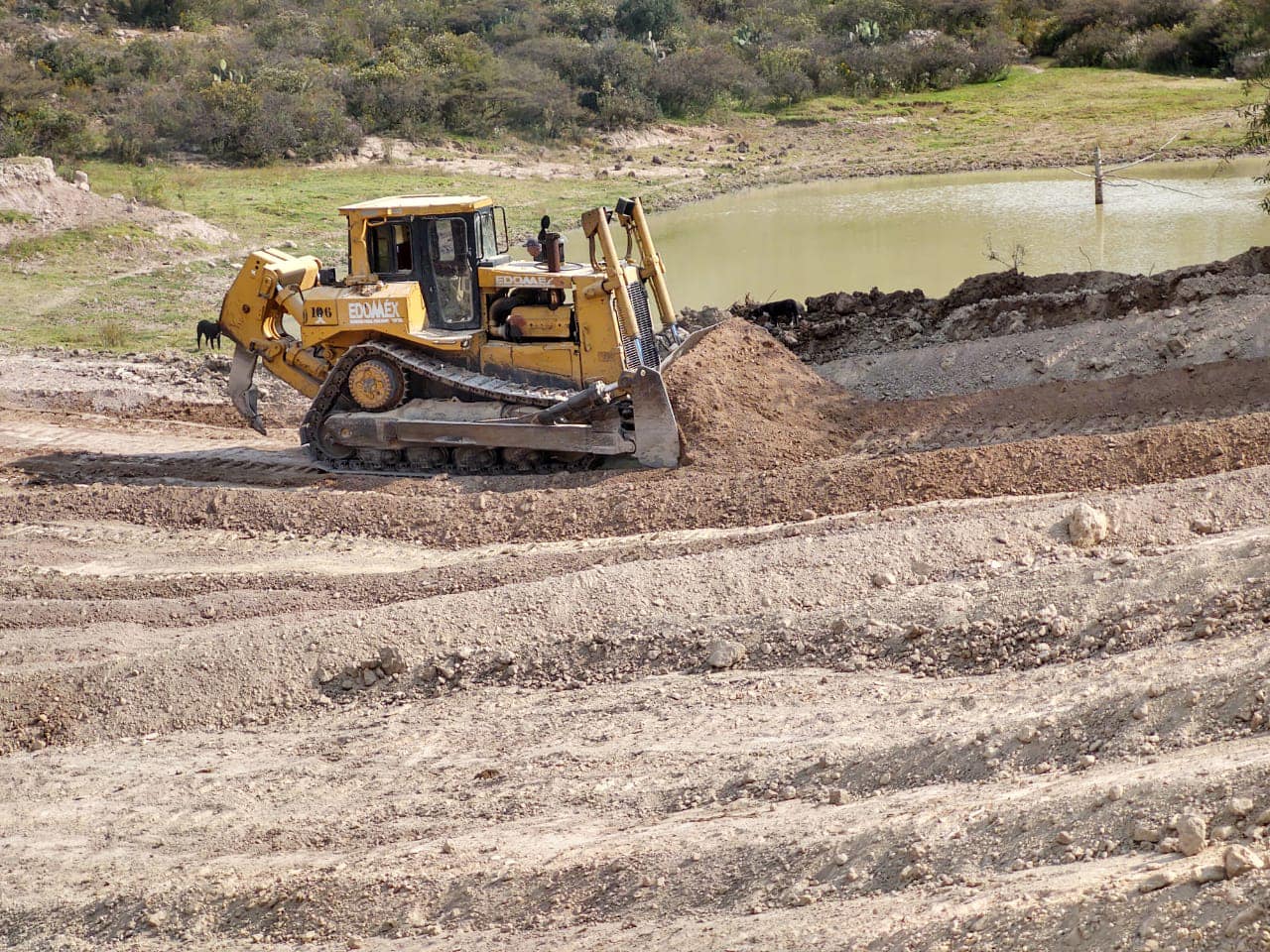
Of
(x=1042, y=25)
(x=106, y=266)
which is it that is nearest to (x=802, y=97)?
(x=1042, y=25)

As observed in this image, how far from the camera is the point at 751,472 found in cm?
1187

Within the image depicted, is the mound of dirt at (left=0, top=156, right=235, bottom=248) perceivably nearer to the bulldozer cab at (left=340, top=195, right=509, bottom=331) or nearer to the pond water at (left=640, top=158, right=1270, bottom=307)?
the pond water at (left=640, top=158, right=1270, bottom=307)

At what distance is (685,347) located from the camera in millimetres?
13641

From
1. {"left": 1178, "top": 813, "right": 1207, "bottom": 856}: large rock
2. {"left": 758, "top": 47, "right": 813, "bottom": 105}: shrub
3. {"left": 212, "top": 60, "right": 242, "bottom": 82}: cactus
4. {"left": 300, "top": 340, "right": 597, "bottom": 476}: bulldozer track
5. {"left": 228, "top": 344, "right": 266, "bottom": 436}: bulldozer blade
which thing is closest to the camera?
{"left": 1178, "top": 813, "right": 1207, "bottom": 856}: large rock

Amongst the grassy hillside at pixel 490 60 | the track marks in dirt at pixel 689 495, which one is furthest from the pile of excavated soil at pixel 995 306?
the grassy hillside at pixel 490 60

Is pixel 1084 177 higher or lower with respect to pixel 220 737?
higher

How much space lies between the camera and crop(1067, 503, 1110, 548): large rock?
338 inches

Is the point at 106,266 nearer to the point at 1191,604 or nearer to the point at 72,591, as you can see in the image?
the point at 72,591

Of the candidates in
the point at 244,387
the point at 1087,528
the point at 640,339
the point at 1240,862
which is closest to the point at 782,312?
the point at 640,339

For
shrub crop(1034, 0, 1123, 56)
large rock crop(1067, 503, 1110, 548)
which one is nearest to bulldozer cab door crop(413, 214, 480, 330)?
large rock crop(1067, 503, 1110, 548)

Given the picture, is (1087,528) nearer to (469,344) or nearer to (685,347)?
(685,347)

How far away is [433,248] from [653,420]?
278cm

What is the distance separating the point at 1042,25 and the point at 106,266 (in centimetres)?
3743

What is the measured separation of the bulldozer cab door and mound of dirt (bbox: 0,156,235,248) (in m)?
13.7
